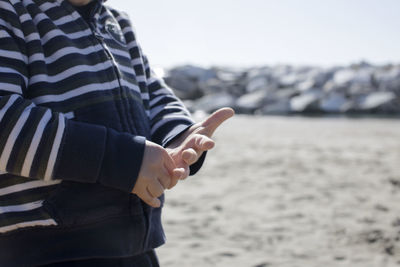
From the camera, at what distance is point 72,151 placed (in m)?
0.98

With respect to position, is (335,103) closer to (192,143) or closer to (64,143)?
(192,143)

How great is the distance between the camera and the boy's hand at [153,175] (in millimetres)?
1022

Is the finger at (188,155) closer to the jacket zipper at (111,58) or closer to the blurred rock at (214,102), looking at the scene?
the jacket zipper at (111,58)

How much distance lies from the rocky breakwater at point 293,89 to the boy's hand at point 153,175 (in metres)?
12.5

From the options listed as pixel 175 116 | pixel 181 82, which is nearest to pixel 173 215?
pixel 175 116

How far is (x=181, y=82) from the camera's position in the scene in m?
16.0

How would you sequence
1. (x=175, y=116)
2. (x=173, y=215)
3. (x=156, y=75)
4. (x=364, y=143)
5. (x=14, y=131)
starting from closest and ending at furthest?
(x=14, y=131), (x=175, y=116), (x=156, y=75), (x=173, y=215), (x=364, y=143)

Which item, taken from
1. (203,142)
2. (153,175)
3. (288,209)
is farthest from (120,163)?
(288,209)

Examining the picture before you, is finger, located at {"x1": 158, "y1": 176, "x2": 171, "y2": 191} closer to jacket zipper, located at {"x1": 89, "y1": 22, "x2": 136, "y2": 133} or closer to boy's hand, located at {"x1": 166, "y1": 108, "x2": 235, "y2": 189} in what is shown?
boy's hand, located at {"x1": 166, "y1": 108, "x2": 235, "y2": 189}

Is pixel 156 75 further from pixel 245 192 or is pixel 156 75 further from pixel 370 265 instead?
pixel 245 192

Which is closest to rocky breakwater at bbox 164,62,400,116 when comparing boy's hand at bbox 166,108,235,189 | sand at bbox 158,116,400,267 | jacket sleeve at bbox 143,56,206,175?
sand at bbox 158,116,400,267

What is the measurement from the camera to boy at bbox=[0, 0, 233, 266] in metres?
0.97

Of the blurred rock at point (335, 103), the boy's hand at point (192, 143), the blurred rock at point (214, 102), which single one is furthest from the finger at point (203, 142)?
the blurred rock at point (335, 103)

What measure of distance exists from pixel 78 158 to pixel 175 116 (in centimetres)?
41
